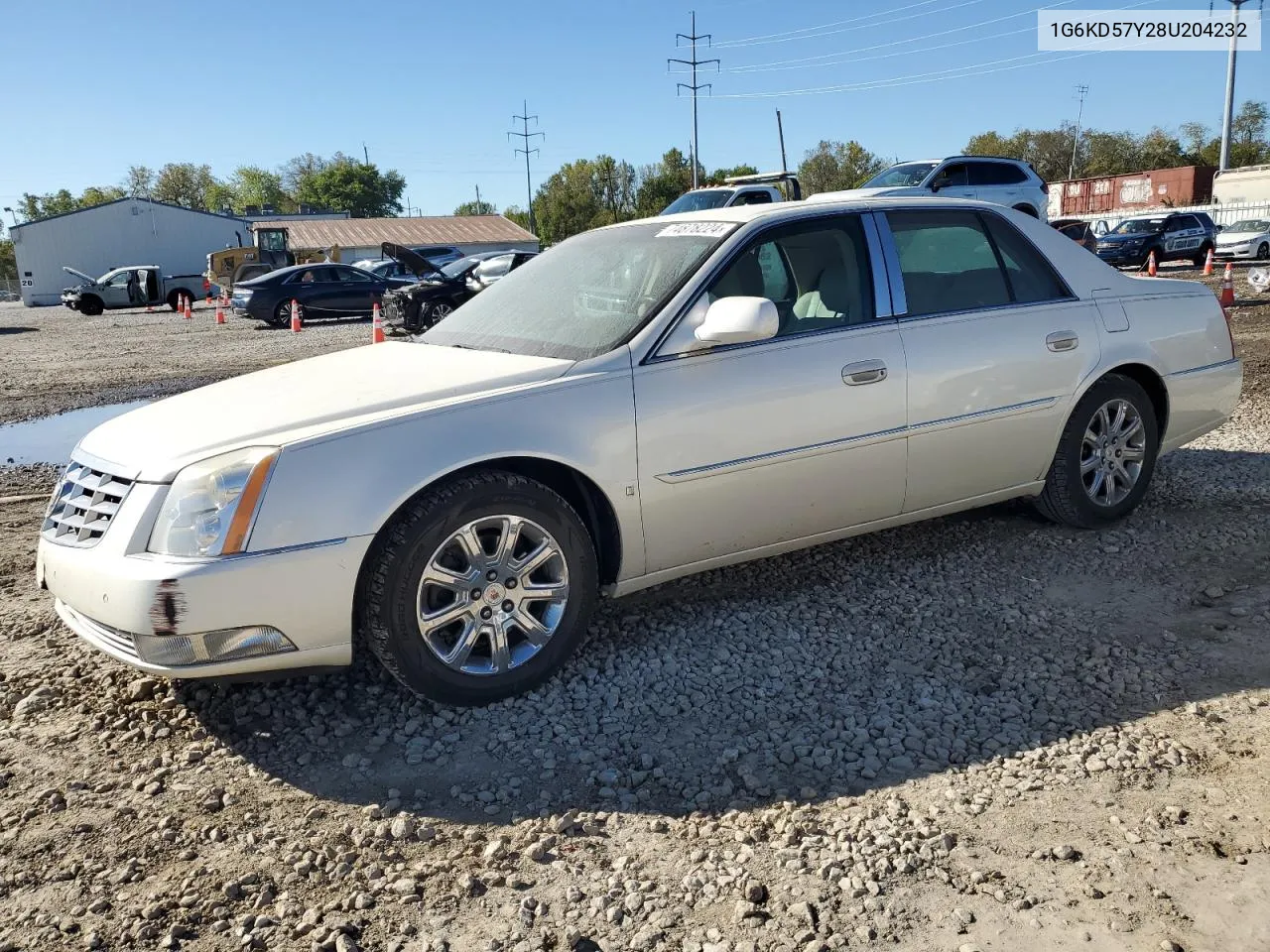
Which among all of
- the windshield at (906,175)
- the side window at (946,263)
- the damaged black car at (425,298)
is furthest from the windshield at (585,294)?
the windshield at (906,175)

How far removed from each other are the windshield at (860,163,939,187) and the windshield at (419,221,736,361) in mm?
13868

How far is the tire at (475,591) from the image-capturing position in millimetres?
3316

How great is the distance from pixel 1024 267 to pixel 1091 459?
38.8 inches

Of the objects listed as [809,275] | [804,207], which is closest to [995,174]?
[804,207]

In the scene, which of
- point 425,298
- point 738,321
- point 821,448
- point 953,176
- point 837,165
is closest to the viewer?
point 738,321

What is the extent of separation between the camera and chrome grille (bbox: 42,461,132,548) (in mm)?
3305

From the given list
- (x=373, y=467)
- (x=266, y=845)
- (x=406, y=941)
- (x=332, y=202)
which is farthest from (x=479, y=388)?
(x=332, y=202)

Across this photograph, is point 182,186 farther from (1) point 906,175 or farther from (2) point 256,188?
(1) point 906,175

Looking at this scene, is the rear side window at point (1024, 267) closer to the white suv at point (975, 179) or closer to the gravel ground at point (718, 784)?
the gravel ground at point (718, 784)

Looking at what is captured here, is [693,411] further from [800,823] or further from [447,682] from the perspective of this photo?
[800,823]

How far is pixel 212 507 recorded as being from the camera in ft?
10.2

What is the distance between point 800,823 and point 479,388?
1.76 metres

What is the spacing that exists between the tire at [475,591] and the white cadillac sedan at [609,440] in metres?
0.01

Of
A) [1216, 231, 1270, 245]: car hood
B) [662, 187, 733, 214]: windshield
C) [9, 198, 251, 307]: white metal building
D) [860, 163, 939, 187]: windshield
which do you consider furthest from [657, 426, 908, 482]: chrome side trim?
[9, 198, 251, 307]: white metal building
